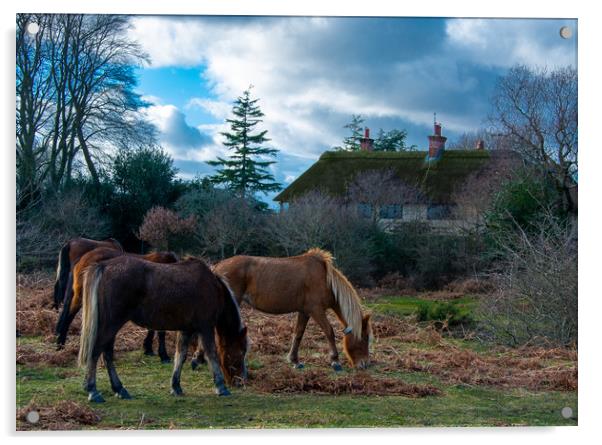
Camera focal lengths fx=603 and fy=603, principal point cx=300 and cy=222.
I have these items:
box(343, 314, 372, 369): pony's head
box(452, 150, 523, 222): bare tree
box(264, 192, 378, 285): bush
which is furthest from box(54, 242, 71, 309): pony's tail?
box(452, 150, 523, 222): bare tree

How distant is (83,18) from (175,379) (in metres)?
3.80

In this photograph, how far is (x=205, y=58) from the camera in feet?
21.4

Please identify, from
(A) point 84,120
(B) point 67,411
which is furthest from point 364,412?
(A) point 84,120

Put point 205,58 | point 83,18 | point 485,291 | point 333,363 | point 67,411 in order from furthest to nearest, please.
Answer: point 485,291 < point 333,363 < point 205,58 < point 83,18 < point 67,411

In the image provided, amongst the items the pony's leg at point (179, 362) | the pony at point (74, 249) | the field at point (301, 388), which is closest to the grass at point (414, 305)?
the field at point (301, 388)

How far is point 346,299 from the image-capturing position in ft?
25.5

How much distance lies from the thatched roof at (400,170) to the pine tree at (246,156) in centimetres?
36

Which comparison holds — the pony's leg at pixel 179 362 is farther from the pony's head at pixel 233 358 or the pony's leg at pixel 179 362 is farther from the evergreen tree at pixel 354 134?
the evergreen tree at pixel 354 134

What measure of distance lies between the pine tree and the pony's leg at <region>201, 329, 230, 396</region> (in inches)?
70.0

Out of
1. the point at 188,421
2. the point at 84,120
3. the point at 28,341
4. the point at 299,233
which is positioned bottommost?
the point at 188,421

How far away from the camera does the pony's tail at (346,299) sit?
7.67 m

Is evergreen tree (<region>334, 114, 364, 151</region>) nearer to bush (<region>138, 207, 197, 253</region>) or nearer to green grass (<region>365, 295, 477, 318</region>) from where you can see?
bush (<region>138, 207, 197, 253</region>)

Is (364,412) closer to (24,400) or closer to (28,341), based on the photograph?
(24,400)

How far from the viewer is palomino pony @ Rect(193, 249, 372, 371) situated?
7906 mm
